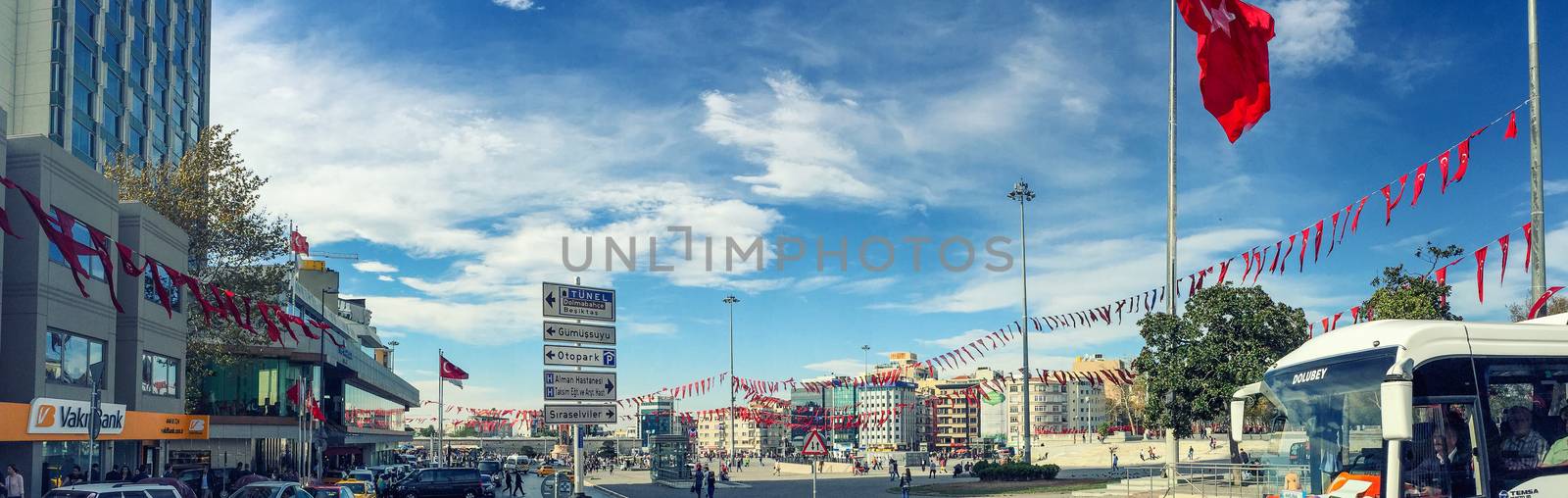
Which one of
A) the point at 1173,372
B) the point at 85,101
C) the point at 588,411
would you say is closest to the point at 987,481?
the point at 1173,372

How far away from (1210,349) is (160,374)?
3614 centimetres

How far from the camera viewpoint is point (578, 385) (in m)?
25.3

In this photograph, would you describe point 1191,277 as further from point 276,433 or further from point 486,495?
point 276,433

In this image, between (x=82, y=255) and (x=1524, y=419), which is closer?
(x=1524, y=419)

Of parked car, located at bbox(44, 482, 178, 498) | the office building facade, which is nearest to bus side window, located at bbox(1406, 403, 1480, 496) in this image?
parked car, located at bbox(44, 482, 178, 498)

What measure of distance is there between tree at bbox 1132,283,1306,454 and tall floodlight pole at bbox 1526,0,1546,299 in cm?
1515

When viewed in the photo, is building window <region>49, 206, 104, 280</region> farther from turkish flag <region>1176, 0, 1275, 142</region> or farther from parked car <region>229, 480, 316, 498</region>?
turkish flag <region>1176, 0, 1275, 142</region>

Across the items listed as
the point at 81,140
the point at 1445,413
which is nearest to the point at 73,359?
the point at 1445,413

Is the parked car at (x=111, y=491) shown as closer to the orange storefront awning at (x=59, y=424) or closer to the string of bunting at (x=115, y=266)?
the string of bunting at (x=115, y=266)

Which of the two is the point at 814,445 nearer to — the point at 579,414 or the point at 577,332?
the point at 579,414

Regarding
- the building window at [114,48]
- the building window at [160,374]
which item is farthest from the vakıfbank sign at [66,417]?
the building window at [114,48]

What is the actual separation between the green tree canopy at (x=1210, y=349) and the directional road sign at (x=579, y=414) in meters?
18.5

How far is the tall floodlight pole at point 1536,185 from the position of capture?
19.6 m

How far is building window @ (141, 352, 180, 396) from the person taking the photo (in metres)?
39.5
